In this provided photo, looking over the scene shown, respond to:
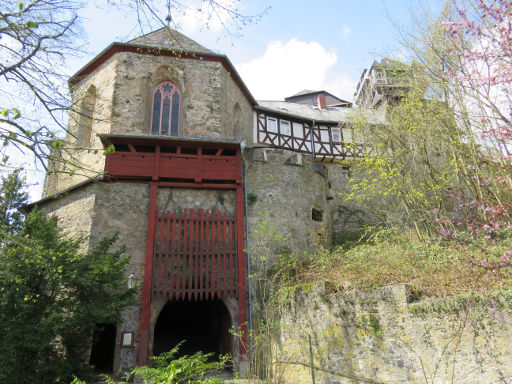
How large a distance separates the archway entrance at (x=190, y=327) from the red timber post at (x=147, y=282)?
2889 millimetres

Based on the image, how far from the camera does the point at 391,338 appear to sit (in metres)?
6.27

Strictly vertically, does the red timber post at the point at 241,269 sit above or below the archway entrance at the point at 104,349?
above

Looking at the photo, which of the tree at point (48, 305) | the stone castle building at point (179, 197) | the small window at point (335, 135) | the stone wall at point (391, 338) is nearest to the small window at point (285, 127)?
the small window at point (335, 135)

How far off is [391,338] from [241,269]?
4721 mm

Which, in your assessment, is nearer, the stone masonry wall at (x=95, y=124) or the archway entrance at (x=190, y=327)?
the archway entrance at (x=190, y=327)

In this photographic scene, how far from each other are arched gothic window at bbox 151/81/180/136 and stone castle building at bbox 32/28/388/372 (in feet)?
0.12

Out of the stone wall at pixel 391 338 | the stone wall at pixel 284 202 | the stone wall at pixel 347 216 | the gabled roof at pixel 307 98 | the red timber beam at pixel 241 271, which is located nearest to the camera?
the stone wall at pixel 391 338

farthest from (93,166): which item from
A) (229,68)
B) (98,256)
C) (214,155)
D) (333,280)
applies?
(333,280)

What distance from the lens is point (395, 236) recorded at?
1096 centimetres

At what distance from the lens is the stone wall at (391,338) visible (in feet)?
17.0

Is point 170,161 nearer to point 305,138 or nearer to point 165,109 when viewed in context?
point 165,109

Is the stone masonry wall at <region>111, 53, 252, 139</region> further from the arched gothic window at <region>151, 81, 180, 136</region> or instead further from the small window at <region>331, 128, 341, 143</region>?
the small window at <region>331, 128, 341, 143</region>

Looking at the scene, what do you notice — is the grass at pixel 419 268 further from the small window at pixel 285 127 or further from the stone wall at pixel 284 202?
the small window at pixel 285 127

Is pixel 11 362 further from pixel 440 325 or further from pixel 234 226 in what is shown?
pixel 440 325
